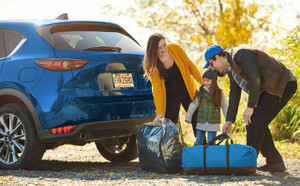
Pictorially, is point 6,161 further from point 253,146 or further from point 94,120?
point 253,146

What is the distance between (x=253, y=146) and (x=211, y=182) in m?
0.77

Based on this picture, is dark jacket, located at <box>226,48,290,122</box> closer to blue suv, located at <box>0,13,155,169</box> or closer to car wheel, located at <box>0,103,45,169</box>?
blue suv, located at <box>0,13,155,169</box>

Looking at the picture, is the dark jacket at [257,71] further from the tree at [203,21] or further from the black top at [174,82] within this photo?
the tree at [203,21]

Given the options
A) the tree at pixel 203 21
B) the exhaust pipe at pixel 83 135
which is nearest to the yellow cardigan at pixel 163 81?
the exhaust pipe at pixel 83 135

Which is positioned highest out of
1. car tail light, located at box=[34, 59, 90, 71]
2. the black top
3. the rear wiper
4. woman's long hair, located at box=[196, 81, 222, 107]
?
the rear wiper

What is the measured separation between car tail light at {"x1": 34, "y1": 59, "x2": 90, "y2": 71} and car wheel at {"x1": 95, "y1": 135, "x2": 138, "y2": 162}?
1.47m

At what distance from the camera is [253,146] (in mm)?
4918

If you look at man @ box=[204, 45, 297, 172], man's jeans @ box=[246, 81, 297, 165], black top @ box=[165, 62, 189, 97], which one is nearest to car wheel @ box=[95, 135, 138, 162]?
black top @ box=[165, 62, 189, 97]

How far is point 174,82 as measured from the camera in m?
5.60

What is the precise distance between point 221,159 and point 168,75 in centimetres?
133

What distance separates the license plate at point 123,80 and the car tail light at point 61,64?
0.43 m

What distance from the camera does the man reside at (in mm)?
4535

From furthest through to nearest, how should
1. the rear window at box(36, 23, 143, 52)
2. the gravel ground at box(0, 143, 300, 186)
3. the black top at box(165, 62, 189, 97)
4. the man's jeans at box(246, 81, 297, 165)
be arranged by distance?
the black top at box(165, 62, 189, 97)
the rear window at box(36, 23, 143, 52)
the man's jeans at box(246, 81, 297, 165)
the gravel ground at box(0, 143, 300, 186)

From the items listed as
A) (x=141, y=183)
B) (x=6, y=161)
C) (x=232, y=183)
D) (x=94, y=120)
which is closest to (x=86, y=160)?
(x=6, y=161)
